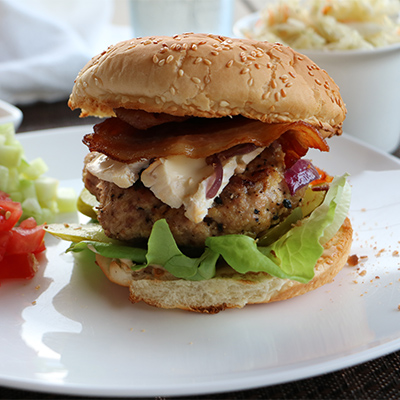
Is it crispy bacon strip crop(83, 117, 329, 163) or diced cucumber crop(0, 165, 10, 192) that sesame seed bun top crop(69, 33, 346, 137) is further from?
diced cucumber crop(0, 165, 10, 192)

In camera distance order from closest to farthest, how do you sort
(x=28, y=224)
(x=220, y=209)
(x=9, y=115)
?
(x=220, y=209) < (x=28, y=224) < (x=9, y=115)

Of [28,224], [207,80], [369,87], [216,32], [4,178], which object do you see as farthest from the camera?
[216,32]

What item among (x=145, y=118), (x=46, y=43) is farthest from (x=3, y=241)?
(x=46, y=43)

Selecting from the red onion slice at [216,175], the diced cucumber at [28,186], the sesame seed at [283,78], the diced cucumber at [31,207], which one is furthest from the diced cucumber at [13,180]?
the sesame seed at [283,78]

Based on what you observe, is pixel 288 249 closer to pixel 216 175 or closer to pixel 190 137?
pixel 216 175

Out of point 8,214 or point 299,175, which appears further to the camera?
point 8,214

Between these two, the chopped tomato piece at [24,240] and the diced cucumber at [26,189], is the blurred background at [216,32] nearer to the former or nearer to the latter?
the diced cucumber at [26,189]

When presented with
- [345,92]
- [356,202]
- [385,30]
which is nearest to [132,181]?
[356,202]
